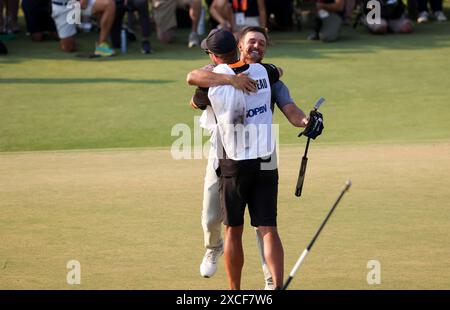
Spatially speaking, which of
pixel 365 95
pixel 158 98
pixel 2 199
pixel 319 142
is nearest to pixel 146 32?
pixel 158 98

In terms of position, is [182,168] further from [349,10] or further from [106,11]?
[349,10]

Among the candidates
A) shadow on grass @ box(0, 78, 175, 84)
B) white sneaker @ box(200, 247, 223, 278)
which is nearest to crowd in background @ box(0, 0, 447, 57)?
shadow on grass @ box(0, 78, 175, 84)

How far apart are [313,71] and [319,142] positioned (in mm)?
3822

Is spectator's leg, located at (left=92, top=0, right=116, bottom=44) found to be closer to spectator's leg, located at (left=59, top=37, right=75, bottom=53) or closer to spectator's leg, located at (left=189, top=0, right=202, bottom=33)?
spectator's leg, located at (left=59, top=37, right=75, bottom=53)

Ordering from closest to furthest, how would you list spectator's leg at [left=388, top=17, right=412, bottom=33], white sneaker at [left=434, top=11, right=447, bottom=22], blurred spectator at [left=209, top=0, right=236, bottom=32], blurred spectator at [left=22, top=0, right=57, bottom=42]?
blurred spectator at [left=209, top=0, right=236, bottom=32]
blurred spectator at [left=22, top=0, right=57, bottom=42]
spectator's leg at [left=388, top=17, right=412, bottom=33]
white sneaker at [left=434, top=11, right=447, bottom=22]

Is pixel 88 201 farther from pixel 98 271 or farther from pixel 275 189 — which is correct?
pixel 275 189

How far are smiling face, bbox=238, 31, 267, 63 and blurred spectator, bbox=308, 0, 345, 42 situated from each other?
10.9m

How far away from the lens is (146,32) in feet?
57.2

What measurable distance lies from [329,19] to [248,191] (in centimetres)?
1151

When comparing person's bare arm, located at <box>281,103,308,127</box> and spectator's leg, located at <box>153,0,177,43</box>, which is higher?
person's bare arm, located at <box>281,103,308,127</box>

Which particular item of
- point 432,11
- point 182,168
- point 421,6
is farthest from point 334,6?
point 182,168

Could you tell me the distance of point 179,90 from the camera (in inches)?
599

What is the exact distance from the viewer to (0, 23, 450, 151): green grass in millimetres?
13203

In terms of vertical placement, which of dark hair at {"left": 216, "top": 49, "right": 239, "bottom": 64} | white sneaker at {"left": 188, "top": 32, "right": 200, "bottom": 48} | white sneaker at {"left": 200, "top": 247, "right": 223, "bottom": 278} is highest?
dark hair at {"left": 216, "top": 49, "right": 239, "bottom": 64}
